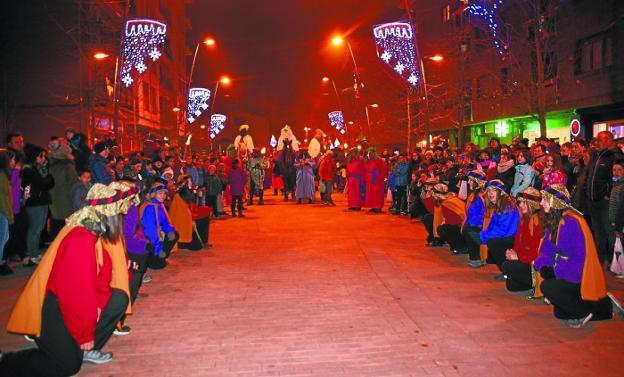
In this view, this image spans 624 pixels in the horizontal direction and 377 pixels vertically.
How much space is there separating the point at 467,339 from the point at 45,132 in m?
26.9

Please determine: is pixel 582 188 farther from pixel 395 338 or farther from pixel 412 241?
pixel 395 338

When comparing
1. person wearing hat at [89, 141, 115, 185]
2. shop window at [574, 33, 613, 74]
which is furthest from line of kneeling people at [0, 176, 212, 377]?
shop window at [574, 33, 613, 74]

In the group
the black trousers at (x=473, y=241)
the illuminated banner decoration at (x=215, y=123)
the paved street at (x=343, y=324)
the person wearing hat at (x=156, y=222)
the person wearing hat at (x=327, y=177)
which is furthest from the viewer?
the illuminated banner decoration at (x=215, y=123)

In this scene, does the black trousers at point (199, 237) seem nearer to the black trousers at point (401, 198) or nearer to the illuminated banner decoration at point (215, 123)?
the black trousers at point (401, 198)

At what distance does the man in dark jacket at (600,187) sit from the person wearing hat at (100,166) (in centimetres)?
845

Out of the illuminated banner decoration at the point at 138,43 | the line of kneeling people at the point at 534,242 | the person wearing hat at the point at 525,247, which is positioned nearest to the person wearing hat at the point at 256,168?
the illuminated banner decoration at the point at 138,43

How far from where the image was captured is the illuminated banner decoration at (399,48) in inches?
739

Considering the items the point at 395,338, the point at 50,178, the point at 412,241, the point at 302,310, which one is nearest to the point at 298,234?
the point at 412,241

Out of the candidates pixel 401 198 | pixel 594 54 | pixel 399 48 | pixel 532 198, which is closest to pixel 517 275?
pixel 532 198

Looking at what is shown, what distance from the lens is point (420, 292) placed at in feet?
25.5

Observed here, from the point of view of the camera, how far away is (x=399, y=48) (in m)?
19.3

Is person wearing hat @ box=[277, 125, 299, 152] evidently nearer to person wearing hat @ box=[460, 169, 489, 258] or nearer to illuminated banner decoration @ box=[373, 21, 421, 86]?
illuminated banner decoration @ box=[373, 21, 421, 86]

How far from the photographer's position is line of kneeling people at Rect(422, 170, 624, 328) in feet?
20.2

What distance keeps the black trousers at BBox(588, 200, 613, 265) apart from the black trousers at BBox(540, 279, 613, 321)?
3.31 metres
